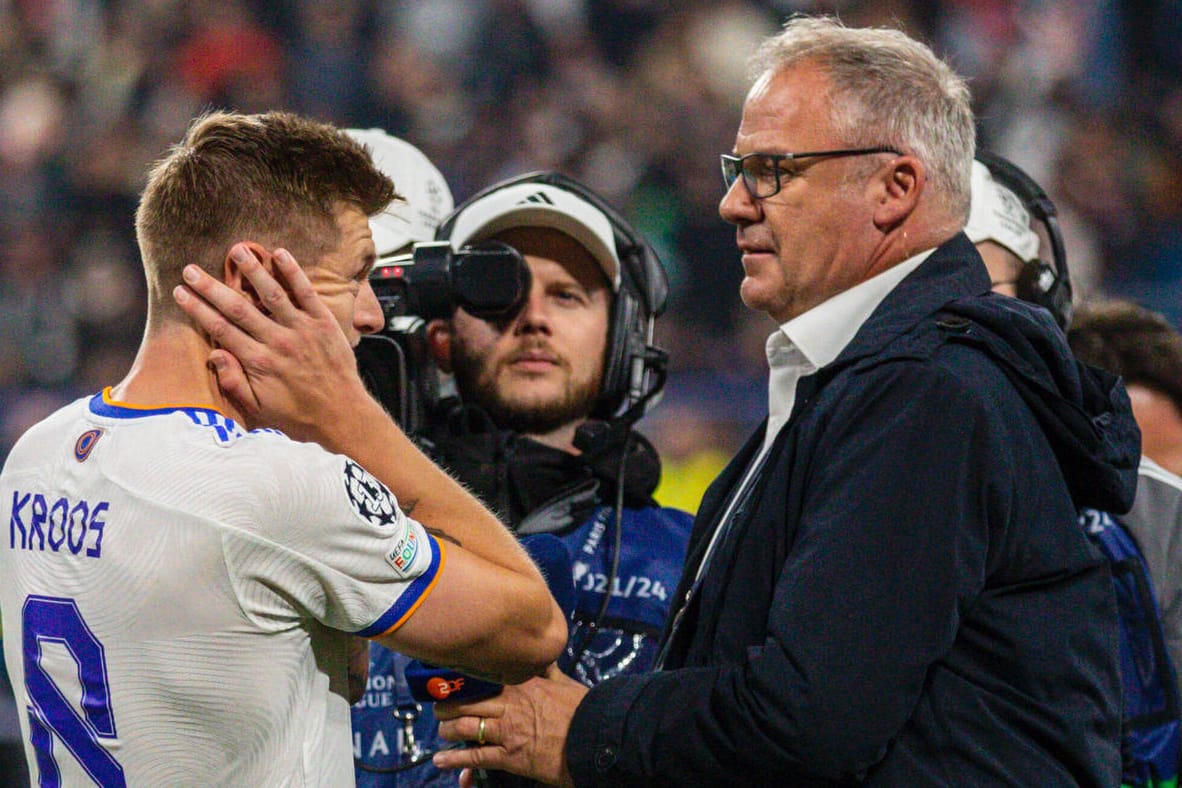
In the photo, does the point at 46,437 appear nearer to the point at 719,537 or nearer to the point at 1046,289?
the point at 719,537

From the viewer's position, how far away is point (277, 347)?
170 centimetres

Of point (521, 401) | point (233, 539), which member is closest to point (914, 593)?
point (233, 539)

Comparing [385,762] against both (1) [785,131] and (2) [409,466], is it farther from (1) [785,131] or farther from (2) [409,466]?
(1) [785,131]

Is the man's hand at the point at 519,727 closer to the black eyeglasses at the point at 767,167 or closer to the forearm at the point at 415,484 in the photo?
the forearm at the point at 415,484

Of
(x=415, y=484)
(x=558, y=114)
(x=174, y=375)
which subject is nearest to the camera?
(x=174, y=375)

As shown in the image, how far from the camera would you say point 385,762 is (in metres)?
2.57

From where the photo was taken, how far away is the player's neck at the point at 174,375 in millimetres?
1678

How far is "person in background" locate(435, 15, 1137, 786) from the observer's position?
1729mm

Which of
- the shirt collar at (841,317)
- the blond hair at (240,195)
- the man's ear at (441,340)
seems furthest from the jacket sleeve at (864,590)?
the man's ear at (441,340)


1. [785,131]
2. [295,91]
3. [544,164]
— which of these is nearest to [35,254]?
[295,91]

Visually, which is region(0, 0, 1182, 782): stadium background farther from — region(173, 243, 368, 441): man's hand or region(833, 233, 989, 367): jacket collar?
region(173, 243, 368, 441): man's hand

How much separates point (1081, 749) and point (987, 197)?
1517 millimetres

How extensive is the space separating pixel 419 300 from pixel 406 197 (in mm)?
672

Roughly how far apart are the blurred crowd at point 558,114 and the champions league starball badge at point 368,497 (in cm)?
430
